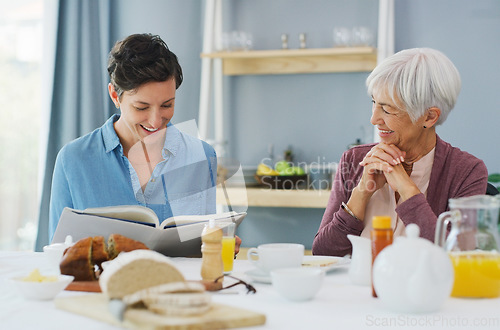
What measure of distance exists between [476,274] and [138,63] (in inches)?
47.7

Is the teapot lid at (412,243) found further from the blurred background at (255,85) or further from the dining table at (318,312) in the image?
the blurred background at (255,85)

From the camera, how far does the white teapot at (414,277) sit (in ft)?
3.17

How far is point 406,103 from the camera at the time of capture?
1.75 metres

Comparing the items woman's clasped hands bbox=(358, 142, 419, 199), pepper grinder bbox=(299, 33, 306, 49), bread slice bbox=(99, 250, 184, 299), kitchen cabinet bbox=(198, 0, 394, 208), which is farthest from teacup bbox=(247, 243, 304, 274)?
pepper grinder bbox=(299, 33, 306, 49)

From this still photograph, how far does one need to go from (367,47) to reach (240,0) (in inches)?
35.0

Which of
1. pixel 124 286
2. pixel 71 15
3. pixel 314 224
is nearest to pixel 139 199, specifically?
pixel 124 286

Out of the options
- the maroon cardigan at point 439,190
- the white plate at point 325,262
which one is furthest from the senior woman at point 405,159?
the white plate at point 325,262

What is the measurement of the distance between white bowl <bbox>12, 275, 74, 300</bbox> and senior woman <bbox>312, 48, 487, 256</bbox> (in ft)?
2.79

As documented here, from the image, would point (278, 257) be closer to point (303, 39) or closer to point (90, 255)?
point (90, 255)

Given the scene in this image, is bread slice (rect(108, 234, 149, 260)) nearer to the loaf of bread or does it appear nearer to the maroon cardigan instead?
the loaf of bread

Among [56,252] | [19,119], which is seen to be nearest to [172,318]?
[56,252]

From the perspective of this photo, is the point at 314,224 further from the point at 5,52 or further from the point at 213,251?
the point at 213,251

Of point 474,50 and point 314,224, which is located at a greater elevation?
point 474,50

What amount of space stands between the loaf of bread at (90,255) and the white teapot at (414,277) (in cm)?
55
